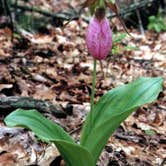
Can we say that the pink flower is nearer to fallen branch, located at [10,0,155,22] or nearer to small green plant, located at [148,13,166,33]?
fallen branch, located at [10,0,155,22]

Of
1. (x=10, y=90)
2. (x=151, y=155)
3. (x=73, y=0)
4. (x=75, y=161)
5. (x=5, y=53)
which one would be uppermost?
(x=73, y=0)

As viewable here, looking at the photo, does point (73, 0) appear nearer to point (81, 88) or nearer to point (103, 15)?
point (81, 88)

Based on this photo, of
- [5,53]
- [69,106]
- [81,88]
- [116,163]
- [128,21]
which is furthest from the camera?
[128,21]

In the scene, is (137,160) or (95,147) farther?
(137,160)

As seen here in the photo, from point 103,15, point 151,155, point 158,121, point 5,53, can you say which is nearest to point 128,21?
point 5,53

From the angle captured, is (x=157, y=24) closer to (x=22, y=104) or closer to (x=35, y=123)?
(x=22, y=104)

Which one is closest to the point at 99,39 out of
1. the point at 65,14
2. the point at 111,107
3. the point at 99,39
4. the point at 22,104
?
the point at 99,39

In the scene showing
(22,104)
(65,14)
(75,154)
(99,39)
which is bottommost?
(75,154)
